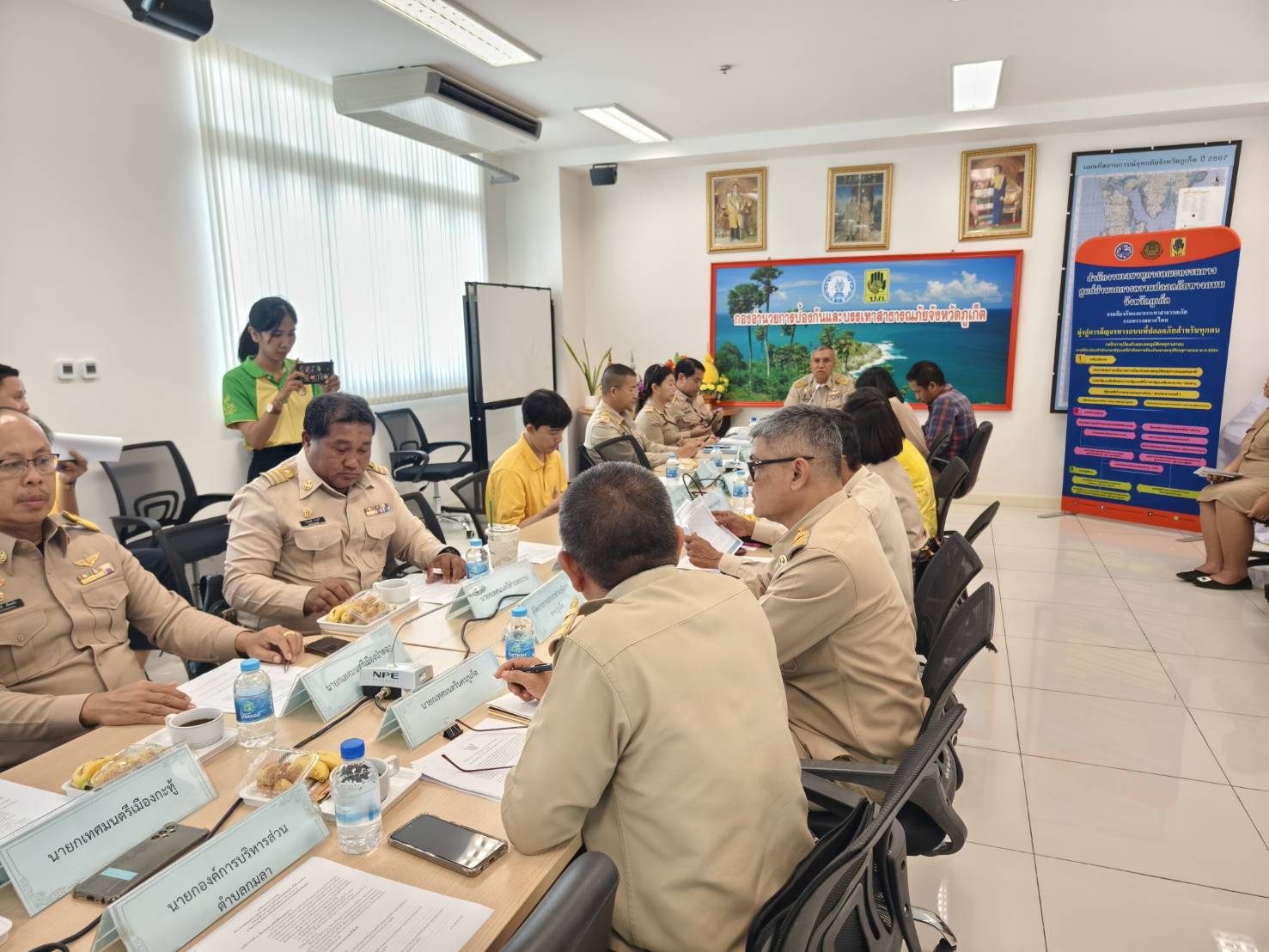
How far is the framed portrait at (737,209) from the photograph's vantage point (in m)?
7.44

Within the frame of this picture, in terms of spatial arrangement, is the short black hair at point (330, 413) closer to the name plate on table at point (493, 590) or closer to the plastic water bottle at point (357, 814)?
the name plate on table at point (493, 590)

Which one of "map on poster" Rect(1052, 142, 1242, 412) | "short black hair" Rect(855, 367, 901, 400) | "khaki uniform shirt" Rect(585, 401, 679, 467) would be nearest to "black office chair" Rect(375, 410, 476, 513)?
"khaki uniform shirt" Rect(585, 401, 679, 467)

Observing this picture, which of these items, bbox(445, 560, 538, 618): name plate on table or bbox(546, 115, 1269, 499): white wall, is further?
bbox(546, 115, 1269, 499): white wall

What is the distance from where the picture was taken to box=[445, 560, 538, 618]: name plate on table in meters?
2.27

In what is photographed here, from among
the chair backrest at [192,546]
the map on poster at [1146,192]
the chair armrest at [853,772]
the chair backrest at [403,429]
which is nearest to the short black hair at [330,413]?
the chair backrest at [192,546]

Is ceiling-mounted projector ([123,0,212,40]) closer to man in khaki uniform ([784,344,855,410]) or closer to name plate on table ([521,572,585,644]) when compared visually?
name plate on table ([521,572,585,644])

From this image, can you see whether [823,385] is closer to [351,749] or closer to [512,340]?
[512,340]

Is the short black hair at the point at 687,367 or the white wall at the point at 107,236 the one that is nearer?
the white wall at the point at 107,236

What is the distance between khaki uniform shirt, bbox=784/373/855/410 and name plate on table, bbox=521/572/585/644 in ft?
14.9

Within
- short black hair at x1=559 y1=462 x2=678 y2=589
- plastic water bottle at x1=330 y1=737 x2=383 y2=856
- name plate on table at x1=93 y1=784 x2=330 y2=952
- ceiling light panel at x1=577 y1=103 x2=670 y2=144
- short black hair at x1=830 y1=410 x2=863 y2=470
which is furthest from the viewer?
ceiling light panel at x1=577 y1=103 x2=670 y2=144

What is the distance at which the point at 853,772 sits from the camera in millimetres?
1639

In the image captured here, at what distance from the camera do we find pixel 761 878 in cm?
121

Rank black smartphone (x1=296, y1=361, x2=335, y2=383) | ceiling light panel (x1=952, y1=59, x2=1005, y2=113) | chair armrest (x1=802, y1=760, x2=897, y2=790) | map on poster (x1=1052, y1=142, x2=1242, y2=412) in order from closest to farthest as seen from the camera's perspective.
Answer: chair armrest (x1=802, y1=760, x2=897, y2=790)
black smartphone (x1=296, y1=361, x2=335, y2=383)
ceiling light panel (x1=952, y1=59, x2=1005, y2=113)
map on poster (x1=1052, y1=142, x2=1242, y2=412)

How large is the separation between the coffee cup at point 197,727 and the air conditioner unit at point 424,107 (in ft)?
14.5
